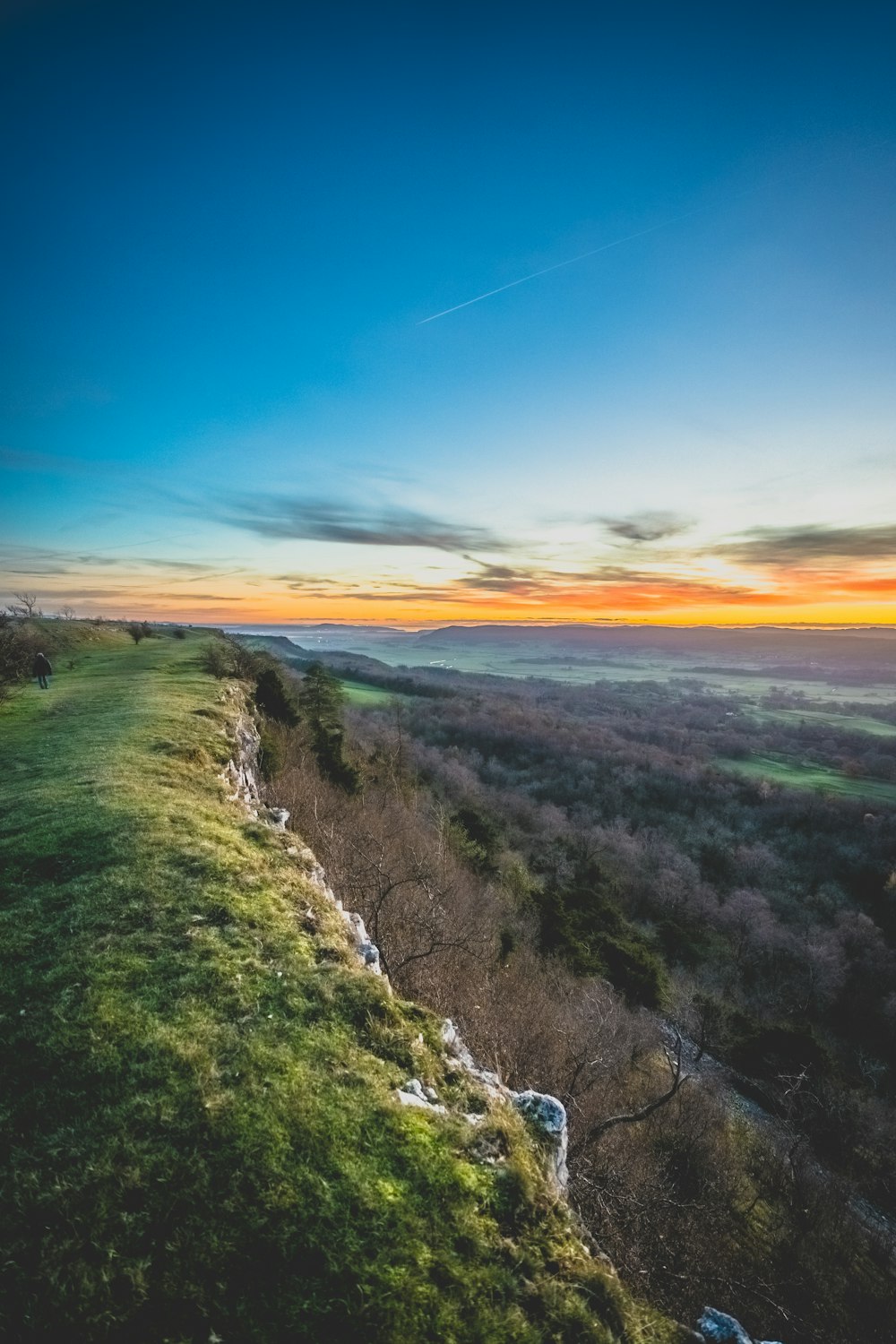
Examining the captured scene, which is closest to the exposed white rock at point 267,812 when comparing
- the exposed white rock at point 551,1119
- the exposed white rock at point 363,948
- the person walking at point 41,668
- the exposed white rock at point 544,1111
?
the exposed white rock at point 363,948

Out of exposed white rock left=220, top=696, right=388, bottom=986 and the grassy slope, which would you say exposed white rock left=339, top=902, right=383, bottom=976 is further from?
the grassy slope

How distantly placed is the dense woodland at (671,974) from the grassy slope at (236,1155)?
4302mm

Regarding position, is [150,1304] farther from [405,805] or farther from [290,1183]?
[405,805]

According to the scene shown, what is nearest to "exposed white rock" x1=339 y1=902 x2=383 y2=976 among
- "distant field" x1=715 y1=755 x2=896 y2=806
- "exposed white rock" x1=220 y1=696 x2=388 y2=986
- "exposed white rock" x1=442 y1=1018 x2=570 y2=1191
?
"exposed white rock" x1=220 y1=696 x2=388 y2=986

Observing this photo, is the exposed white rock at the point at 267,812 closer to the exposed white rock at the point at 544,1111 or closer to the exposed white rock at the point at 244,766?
the exposed white rock at the point at 244,766

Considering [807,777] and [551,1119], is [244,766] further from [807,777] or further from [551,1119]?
[807,777]

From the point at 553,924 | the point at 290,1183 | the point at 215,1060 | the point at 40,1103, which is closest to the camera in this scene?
the point at 290,1183

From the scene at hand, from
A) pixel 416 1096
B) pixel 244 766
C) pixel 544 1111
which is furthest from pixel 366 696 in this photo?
pixel 416 1096

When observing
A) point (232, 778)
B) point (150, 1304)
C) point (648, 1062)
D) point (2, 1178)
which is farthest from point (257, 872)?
point (648, 1062)

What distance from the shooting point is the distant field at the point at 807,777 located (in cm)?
7369

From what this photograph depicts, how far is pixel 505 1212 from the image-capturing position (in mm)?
4531

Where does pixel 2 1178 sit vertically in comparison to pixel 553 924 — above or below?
above

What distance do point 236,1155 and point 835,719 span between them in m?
152

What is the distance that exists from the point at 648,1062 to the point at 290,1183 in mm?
26930
